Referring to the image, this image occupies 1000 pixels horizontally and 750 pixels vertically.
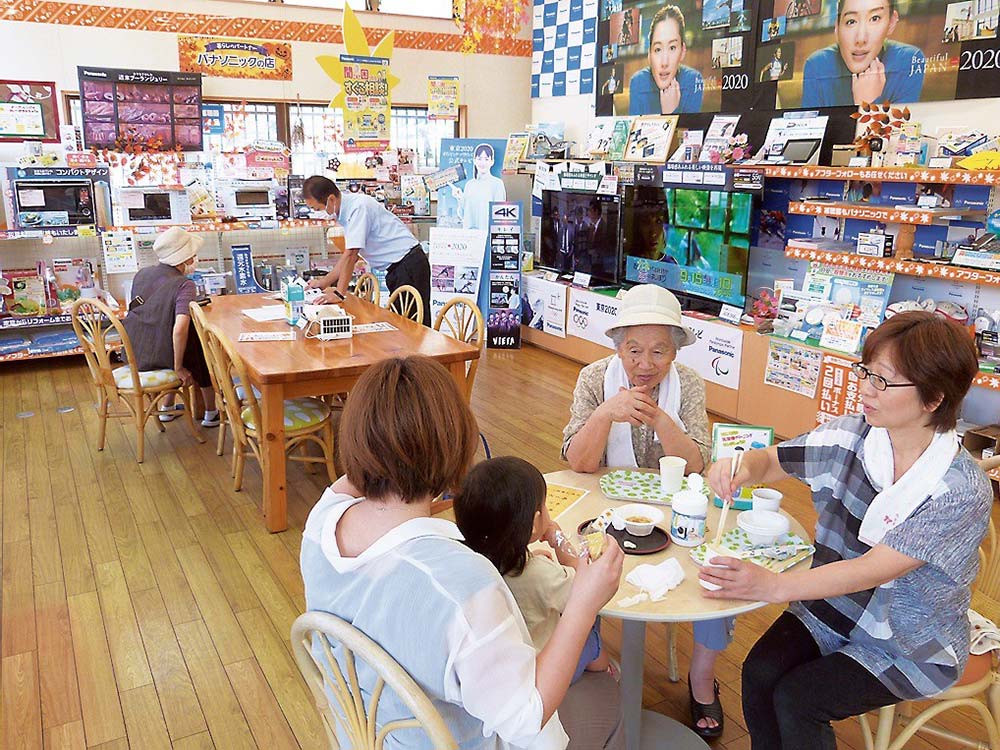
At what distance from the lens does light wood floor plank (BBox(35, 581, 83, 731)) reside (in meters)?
2.28

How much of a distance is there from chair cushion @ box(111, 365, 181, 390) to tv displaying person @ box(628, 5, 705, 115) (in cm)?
389

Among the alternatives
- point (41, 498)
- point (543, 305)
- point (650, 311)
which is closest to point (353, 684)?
point (650, 311)

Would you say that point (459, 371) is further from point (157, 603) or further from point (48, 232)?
point (48, 232)

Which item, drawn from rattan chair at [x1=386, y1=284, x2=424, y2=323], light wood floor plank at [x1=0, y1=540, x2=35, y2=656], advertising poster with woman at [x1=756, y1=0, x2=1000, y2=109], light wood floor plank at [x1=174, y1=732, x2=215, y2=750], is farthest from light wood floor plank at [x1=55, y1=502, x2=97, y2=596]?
advertising poster with woman at [x1=756, y1=0, x2=1000, y2=109]

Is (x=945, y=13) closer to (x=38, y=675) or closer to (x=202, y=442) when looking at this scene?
(x=202, y=442)

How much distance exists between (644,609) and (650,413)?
699mm

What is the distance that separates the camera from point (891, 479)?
5.31ft

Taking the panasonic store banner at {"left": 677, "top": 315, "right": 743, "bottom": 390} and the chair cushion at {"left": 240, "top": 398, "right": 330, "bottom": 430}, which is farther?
the panasonic store banner at {"left": 677, "top": 315, "right": 743, "bottom": 390}

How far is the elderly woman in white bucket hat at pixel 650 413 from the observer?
2129mm

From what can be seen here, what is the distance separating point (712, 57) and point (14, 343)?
5.30m

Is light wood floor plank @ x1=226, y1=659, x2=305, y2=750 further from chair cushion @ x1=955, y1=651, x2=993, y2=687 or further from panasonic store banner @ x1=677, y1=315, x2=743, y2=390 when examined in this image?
panasonic store banner @ x1=677, y1=315, x2=743, y2=390

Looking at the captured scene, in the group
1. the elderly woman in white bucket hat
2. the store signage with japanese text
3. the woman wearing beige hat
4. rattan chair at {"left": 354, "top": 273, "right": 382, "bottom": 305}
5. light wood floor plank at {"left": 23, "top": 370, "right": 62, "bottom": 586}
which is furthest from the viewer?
the store signage with japanese text

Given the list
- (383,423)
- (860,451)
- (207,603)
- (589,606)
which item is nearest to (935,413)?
(860,451)

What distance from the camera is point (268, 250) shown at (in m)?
6.61
